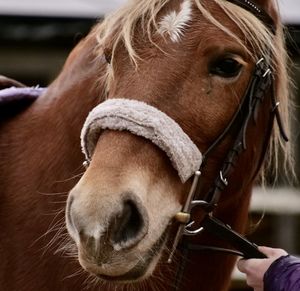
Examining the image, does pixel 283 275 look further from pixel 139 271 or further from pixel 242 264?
pixel 139 271

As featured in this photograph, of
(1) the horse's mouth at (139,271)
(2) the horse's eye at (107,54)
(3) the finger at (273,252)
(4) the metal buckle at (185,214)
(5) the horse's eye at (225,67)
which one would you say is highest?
(2) the horse's eye at (107,54)

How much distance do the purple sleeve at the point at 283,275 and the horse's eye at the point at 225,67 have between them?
27.4 inches

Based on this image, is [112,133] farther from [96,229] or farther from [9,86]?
[9,86]

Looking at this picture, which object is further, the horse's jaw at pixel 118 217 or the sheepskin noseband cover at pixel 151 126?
the sheepskin noseband cover at pixel 151 126

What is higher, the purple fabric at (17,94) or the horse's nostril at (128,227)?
the purple fabric at (17,94)

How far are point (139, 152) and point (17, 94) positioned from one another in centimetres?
100

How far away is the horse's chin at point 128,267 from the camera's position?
107 inches

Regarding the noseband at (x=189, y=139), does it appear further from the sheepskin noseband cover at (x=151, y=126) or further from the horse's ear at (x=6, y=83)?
the horse's ear at (x=6, y=83)

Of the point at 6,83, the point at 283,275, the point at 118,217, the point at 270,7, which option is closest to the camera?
the point at 118,217

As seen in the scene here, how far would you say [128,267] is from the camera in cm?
273

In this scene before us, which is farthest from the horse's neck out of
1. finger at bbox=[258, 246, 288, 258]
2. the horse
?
finger at bbox=[258, 246, 288, 258]

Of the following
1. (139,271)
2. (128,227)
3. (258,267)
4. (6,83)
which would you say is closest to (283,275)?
(258,267)

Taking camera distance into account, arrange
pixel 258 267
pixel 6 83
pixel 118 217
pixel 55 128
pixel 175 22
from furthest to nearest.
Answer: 1. pixel 6 83
2. pixel 55 128
3. pixel 258 267
4. pixel 175 22
5. pixel 118 217

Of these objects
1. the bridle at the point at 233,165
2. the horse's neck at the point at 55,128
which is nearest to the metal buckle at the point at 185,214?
the bridle at the point at 233,165
